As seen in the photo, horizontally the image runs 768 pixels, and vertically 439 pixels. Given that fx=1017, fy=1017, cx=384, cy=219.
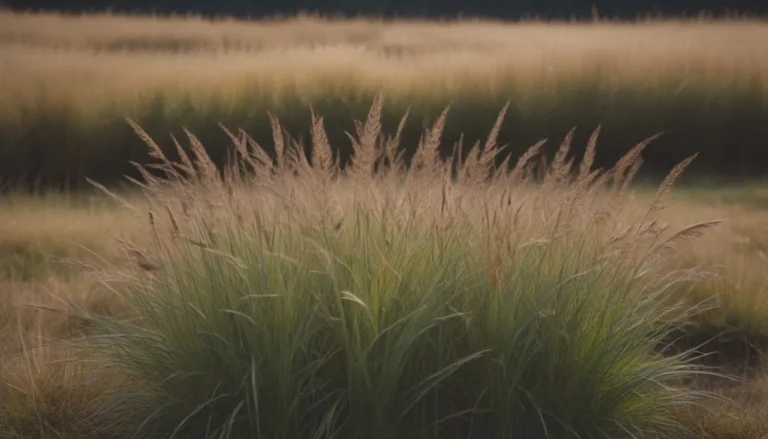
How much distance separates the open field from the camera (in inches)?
262

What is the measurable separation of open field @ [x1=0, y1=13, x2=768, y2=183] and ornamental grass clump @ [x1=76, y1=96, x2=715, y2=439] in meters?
4.25

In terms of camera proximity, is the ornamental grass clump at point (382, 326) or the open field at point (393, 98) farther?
the open field at point (393, 98)

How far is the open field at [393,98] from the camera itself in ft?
21.8

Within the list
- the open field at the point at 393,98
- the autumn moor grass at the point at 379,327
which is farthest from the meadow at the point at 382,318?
the open field at the point at 393,98

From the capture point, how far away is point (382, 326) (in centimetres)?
230

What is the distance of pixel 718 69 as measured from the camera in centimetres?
780

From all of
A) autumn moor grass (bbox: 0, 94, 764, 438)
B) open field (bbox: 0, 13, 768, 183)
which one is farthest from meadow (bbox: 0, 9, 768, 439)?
open field (bbox: 0, 13, 768, 183)

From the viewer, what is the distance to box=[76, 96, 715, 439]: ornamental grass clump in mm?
2289

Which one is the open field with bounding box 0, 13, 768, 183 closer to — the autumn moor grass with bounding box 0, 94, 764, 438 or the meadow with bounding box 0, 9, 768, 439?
the meadow with bounding box 0, 9, 768, 439

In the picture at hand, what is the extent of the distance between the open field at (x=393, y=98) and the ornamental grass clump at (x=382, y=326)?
167 inches

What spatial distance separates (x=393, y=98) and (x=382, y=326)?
488cm

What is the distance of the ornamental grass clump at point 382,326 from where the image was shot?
2289 millimetres

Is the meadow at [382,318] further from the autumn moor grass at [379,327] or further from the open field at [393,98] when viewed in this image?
the open field at [393,98]

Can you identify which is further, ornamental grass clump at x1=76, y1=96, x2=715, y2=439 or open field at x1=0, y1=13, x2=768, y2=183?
open field at x1=0, y1=13, x2=768, y2=183
